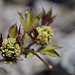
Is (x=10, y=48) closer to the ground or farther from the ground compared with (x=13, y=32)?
closer to the ground

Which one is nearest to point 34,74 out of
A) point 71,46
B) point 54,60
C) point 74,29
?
point 54,60

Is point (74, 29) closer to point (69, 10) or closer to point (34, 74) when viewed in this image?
point (69, 10)

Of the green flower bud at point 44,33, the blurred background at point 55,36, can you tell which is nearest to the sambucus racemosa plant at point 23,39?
the green flower bud at point 44,33

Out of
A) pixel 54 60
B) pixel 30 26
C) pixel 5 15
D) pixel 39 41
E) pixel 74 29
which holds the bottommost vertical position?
pixel 54 60

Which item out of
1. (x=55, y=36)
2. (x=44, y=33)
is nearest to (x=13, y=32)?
(x=44, y=33)

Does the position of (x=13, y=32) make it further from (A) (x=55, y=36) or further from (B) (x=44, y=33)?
(A) (x=55, y=36)

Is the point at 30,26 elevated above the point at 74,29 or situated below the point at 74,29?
above

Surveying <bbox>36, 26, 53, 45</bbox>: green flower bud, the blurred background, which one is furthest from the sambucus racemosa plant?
the blurred background

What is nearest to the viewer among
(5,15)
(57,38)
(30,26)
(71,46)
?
(30,26)
